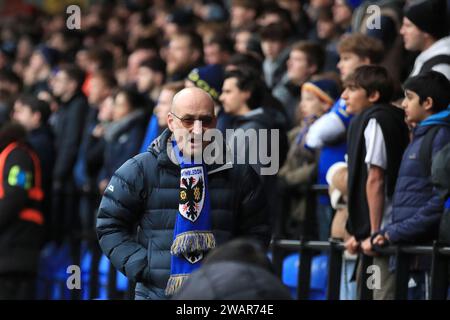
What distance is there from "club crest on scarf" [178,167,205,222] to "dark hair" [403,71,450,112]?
2.36 m

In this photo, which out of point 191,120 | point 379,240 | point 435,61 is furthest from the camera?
point 435,61

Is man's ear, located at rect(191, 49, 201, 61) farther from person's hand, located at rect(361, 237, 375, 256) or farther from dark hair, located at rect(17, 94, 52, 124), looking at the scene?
person's hand, located at rect(361, 237, 375, 256)

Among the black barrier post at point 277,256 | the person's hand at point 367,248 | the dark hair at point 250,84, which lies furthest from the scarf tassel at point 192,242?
the black barrier post at point 277,256

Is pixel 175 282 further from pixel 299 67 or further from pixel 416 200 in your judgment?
pixel 299 67

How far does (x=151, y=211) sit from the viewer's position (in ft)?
24.1

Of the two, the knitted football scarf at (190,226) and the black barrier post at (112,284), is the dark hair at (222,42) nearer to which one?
the black barrier post at (112,284)

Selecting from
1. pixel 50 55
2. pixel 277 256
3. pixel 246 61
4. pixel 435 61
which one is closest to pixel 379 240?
pixel 435 61

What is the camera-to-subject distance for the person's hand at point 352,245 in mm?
9328

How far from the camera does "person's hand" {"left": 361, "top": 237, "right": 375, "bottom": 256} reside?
9125 millimetres

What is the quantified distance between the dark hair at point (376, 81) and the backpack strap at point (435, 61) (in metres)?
0.38

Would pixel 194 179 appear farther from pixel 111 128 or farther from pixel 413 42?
pixel 111 128

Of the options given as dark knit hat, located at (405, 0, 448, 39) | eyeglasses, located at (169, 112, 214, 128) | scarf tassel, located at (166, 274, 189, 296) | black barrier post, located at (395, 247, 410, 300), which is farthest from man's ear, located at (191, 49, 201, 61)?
scarf tassel, located at (166, 274, 189, 296)

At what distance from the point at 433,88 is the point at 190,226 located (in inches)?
100

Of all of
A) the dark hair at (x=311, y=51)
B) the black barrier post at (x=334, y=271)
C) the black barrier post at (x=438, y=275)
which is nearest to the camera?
the black barrier post at (x=438, y=275)
